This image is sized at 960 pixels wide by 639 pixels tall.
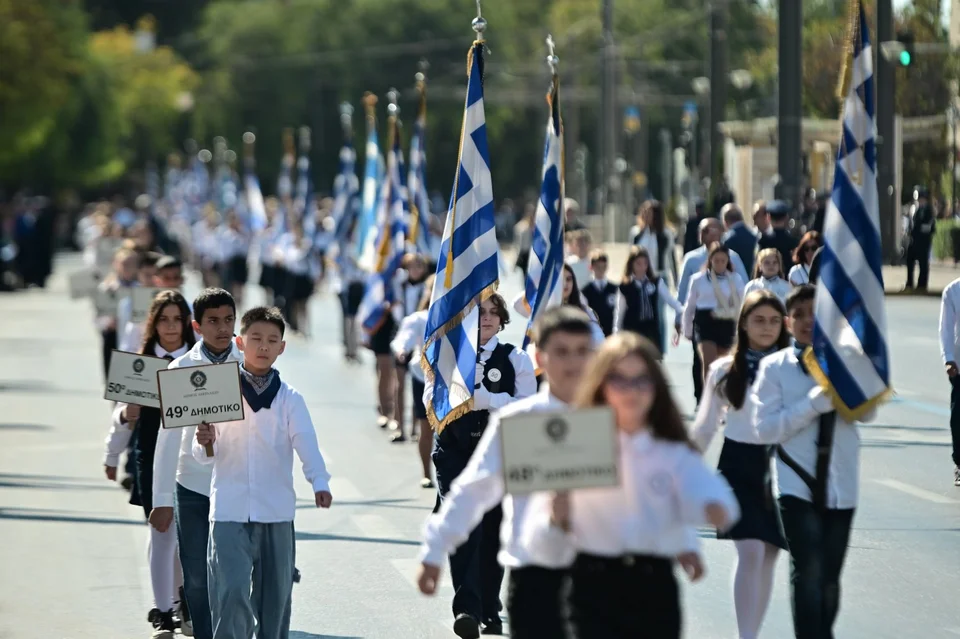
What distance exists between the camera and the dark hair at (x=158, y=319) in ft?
32.6

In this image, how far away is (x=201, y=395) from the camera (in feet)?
26.0

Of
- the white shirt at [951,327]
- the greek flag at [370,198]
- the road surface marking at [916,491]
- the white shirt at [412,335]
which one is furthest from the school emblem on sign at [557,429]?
the greek flag at [370,198]

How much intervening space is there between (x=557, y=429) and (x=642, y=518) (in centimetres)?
43

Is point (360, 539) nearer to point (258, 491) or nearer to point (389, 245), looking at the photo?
point (258, 491)

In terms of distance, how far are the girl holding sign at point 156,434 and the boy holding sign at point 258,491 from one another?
148 cm

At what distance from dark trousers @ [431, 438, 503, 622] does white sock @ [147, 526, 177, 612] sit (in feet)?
4.30

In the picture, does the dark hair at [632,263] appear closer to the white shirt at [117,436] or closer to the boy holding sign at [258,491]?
the white shirt at [117,436]

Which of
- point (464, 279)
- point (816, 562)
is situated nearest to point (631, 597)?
point (816, 562)

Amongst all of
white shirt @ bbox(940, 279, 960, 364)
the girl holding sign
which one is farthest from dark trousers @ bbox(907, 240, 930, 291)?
the girl holding sign

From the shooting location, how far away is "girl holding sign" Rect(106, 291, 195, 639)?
31.1ft

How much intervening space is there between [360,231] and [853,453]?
20.1 metres

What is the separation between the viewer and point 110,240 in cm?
2544

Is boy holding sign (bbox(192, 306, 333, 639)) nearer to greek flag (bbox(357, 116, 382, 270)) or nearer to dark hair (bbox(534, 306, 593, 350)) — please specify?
dark hair (bbox(534, 306, 593, 350))

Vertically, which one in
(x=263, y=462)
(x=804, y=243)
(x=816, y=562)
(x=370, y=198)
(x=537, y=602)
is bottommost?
(x=816, y=562)
